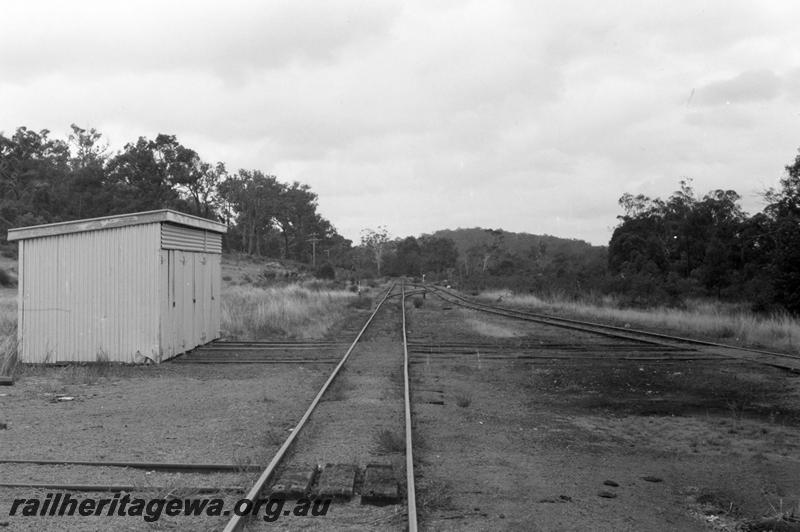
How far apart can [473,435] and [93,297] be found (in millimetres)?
9227

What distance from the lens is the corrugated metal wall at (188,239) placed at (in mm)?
14117

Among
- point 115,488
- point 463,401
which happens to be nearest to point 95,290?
point 463,401

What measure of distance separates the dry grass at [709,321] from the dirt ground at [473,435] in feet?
15.4

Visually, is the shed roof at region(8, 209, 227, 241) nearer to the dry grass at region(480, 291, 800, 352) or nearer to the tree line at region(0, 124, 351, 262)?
the dry grass at region(480, 291, 800, 352)

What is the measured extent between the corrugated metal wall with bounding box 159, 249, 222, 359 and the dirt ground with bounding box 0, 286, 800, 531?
1.17 m

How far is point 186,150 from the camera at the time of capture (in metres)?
64.2

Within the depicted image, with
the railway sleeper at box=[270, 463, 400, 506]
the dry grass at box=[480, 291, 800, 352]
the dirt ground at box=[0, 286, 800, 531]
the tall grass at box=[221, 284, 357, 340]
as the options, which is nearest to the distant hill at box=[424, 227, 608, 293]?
the dry grass at box=[480, 291, 800, 352]

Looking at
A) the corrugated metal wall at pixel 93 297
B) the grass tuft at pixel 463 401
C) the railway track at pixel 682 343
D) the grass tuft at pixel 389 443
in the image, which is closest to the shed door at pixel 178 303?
the corrugated metal wall at pixel 93 297

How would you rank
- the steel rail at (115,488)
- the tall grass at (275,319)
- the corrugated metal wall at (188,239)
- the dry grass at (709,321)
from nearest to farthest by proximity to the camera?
the steel rail at (115,488), the corrugated metal wall at (188,239), the dry grass at (709,321), the tall grass at (275,319)

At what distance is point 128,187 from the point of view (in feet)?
191

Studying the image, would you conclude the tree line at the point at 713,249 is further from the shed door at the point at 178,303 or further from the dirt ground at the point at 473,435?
the shed door at the point at 178,303

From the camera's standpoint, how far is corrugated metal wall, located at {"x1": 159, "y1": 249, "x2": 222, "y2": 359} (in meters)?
14.0

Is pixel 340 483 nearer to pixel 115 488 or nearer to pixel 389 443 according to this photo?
pixel 389 443

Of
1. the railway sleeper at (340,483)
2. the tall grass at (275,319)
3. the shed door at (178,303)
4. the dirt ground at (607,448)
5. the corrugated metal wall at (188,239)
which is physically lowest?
the dirt ground at (607,448)
